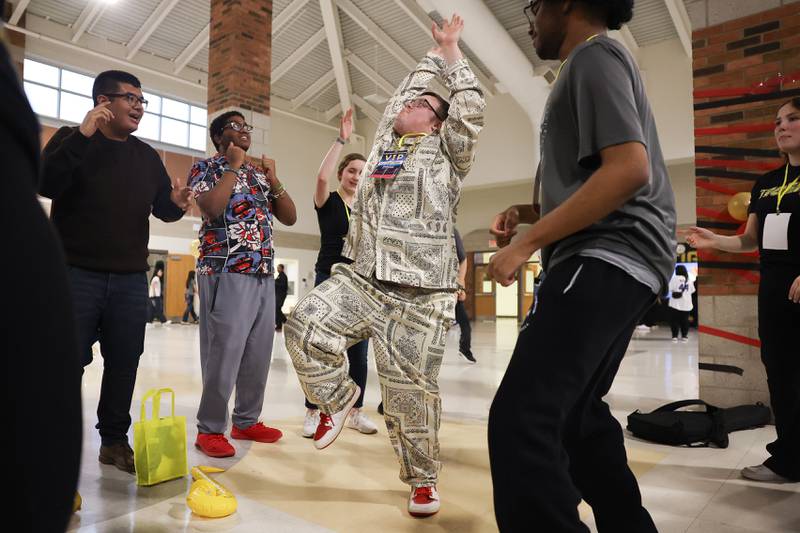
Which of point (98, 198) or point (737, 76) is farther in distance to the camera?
→ point (737, 76)

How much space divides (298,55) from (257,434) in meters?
15.2

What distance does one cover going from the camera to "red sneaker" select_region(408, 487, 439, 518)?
2.12 metres

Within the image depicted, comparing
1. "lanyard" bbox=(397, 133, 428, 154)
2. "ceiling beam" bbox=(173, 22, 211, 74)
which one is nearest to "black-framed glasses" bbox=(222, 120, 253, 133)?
"lanyard" bbox=(397, 133, 428, 154)

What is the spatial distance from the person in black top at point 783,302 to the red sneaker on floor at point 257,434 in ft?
7.70

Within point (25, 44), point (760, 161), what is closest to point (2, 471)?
point (760, 161)

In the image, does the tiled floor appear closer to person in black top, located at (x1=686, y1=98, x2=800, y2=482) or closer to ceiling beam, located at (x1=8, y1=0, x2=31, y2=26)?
person in black top, located at (x1=686, y1=98, x2=800, y2=482)

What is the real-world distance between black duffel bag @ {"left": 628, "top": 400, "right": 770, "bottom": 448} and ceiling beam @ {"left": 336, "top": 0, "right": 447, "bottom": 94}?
1316cm

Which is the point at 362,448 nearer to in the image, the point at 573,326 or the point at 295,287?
the point at 573,326

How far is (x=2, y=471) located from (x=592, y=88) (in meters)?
1.19

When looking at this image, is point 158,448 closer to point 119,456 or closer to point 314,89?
point 119,456

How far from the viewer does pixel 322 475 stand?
262 centimetres

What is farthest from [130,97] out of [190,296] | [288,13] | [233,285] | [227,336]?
[190,296]

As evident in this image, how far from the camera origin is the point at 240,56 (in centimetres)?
790

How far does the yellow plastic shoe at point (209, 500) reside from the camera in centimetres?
207
